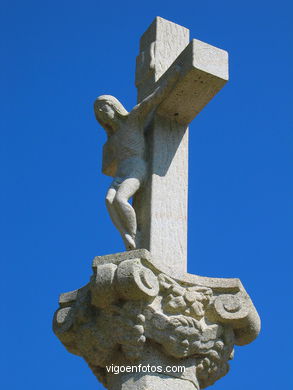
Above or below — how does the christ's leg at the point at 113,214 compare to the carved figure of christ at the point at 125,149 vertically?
below

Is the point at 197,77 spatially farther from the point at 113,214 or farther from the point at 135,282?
the point at 135,282

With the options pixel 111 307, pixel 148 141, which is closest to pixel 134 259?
pixel 111 307

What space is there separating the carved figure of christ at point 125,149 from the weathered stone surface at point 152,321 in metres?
0.80

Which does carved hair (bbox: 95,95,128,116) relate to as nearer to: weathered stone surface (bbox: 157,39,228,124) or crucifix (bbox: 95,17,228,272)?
crucifix (bbox: 95,17,228,272)

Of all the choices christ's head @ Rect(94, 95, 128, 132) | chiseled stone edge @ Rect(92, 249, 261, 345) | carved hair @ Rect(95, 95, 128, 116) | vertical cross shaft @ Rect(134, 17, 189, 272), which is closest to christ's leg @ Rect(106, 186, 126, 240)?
vertical cross shaft @ Rect(134, 17, 189, 272)

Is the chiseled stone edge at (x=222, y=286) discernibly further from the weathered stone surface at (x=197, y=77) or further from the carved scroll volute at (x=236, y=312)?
the weathered stone surface at (x=197, y=77)

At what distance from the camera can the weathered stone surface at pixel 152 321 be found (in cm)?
966

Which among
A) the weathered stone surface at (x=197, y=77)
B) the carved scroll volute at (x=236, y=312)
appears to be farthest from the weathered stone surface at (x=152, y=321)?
the weathered stone surface at (x=197, y=77)

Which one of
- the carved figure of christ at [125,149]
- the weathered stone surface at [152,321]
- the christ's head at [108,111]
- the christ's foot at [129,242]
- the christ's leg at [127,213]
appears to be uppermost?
the christ's head at [108,111]

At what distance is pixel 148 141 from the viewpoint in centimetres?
1136

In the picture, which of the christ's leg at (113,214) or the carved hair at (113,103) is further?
the carved hair at (113,103)

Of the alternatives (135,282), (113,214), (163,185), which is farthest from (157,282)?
(163,185)

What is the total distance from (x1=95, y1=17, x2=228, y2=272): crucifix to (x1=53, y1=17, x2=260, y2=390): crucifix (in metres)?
0.01

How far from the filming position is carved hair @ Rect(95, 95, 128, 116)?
460 inches
